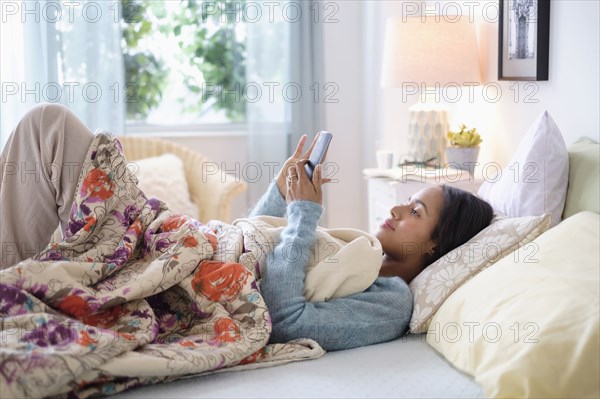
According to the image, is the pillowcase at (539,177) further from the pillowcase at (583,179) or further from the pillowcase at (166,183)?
the pillowcase at (166,183)

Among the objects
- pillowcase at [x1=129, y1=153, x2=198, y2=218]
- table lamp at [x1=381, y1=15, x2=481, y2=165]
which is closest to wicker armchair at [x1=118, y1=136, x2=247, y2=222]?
pillowcase at [x1=129, y1=153, x2=198, y2=218]

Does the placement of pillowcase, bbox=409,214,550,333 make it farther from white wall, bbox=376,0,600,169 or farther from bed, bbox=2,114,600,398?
white wall, bbox=376,0,600,169

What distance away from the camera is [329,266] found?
1.98 m

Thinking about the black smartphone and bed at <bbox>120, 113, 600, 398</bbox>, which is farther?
the black smartphone

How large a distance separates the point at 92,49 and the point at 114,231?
232cm

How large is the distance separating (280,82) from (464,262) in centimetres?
254

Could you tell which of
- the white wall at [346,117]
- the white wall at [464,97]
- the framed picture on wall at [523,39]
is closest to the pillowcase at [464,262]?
the white wall at [464,97]

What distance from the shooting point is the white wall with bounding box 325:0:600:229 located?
2406 millimetres

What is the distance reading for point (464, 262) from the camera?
202cm

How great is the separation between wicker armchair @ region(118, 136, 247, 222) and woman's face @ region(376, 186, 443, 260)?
163cm

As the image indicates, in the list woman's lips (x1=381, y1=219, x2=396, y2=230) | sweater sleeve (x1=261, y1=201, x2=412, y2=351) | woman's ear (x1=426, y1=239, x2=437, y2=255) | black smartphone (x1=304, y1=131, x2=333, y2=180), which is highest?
black smartphone (x1=304, y1=131, x2=333, y2=180)

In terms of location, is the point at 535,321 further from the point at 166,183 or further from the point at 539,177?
the point at 166,183

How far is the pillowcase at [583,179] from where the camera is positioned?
6.97 feet

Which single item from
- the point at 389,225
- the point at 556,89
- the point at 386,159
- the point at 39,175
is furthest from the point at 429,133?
the point at 39,175
